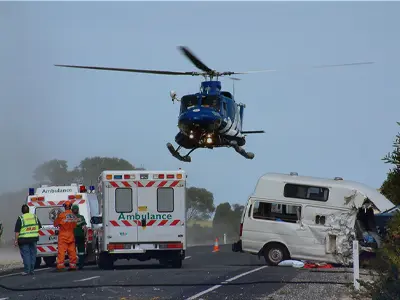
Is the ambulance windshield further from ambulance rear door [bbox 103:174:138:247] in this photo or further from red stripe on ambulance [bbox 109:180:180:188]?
red stripe on ambulance [bbox 109:180:180:188]

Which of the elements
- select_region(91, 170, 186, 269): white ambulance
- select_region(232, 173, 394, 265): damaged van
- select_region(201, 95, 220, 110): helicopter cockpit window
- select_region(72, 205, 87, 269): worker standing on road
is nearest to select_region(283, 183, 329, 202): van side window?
select_region(232, 173, 394, 265): damaged van

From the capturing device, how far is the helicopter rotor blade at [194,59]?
31298 millimetres

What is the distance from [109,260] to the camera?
2772 cm

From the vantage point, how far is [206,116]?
111 feet

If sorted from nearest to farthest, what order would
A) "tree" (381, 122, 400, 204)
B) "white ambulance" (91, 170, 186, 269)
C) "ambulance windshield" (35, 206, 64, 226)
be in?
"tree" (381, 122, 400, 204) → "white ambulance" (91, 170, 186, 269) → "ambulance windshield" (35, 206, 64, 226)

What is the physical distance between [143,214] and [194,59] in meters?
7.76

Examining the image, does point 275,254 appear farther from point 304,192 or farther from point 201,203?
point 201,203

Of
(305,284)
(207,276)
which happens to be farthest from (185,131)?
(305,284)

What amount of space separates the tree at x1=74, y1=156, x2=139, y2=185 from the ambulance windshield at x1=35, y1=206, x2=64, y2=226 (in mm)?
71838

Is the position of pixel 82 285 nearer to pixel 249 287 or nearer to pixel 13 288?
pixel 13 288

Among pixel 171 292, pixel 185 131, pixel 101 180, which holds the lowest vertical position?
pixel 171 292

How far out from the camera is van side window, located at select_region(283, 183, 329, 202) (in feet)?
91.4

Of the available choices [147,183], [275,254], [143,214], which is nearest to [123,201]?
[143,214]

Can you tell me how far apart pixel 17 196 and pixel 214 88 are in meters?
49.5
